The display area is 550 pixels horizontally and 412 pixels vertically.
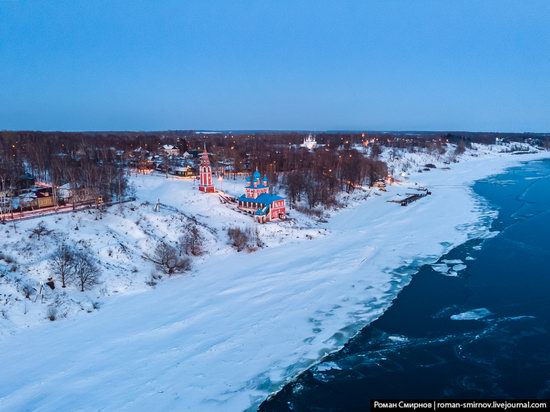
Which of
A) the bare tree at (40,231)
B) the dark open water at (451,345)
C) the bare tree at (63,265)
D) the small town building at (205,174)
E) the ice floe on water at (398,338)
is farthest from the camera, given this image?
the small town building at (205,174)

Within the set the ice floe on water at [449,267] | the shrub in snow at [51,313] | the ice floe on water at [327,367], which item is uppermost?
the shrub in snow at [51,313]

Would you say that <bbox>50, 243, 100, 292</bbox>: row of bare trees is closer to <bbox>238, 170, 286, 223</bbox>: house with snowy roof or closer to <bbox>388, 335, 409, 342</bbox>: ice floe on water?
<bbox>238, 170, 286, 223</bbox>: house with snowy roof

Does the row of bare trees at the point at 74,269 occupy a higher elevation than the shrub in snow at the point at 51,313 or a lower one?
higher

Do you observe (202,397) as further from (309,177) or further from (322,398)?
(309,177)

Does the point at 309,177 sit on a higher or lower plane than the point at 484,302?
higher

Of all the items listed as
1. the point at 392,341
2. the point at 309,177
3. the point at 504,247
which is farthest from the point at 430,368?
the point at 309,177

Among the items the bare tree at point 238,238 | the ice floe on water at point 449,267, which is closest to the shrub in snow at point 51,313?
the bare tree at point 238,238

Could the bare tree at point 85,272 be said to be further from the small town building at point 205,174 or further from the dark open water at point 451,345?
the small town building at point 205,174

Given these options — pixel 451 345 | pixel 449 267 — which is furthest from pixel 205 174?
pixel 451 345
